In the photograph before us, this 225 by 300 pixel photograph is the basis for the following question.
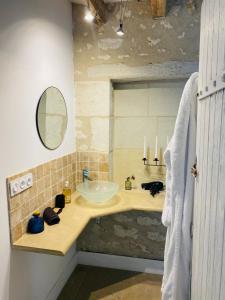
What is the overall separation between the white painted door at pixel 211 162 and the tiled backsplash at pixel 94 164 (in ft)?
4.51

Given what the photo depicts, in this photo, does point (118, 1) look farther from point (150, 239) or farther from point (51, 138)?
point (150, 239)

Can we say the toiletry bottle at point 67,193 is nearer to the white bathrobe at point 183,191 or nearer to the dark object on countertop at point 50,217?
the dark object on countertop at point 50,217

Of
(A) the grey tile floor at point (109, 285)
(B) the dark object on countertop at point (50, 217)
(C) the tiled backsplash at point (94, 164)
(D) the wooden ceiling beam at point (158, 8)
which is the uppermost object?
(D) the wooden ceiling beam at point (158, 8)

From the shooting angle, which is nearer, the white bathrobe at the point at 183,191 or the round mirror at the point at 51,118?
the white bathrobe at the point at 183,191

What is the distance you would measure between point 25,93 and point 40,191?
0.74m

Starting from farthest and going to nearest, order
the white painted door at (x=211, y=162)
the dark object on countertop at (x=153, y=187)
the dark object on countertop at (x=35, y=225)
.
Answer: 1. the dark object on countertop at (x=153, y=187)
2. the dark object on countertop at (x=35, y=225)
3. the white painted door at (x=211, y=162)

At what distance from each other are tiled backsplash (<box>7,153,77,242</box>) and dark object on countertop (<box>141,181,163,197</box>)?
0.77 meters

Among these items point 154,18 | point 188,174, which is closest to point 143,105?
point 154,18

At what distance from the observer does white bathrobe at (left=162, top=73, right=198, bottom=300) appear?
138 centimetres

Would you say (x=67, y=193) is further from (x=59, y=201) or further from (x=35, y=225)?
(x=35, y=225)

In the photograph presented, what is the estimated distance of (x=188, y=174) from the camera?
1.40 m

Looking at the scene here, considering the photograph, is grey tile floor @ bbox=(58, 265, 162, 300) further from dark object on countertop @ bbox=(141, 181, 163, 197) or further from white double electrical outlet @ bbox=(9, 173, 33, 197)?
white double electrical outlet @ bbox=(9, 173, 33, 197)

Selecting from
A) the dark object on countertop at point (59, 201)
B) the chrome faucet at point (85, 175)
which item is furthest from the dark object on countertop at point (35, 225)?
the chrome faucet at point (85, 175)

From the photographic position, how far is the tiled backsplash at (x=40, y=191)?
150 cm
